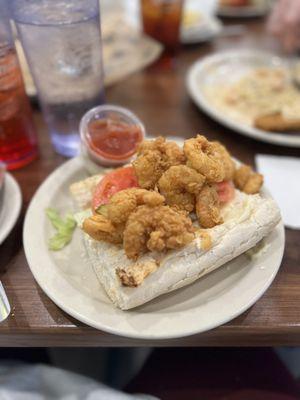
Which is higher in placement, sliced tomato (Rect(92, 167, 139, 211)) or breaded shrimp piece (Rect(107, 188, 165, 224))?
breaded shrimp piece (Rect(107, 188, 165, 224))

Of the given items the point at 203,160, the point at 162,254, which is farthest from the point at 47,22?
the point at 162,254

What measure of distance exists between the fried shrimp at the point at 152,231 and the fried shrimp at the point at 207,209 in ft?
0.30

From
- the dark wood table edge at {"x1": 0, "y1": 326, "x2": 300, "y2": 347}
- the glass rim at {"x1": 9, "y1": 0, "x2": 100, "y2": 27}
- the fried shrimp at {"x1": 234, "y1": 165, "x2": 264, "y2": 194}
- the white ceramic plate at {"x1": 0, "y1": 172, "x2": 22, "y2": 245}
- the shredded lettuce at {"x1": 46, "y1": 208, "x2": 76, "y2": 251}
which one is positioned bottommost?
the dark wood table edge at {"x1": 0, "y1": 326, "x2": 300, "y2": 347}

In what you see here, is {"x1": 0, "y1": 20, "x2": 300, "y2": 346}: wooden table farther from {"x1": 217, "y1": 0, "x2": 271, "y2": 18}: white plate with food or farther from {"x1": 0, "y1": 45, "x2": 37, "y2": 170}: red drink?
{"x1": 217, "y1": 0, "x2": 271, "y2": 18}: white plate with food

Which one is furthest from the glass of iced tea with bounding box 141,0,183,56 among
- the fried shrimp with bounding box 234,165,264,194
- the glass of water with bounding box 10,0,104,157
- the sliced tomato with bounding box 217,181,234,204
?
the sliced tomato with bounding box 217,181,234,204

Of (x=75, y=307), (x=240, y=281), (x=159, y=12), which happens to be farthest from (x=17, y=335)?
(x=159, y=12)

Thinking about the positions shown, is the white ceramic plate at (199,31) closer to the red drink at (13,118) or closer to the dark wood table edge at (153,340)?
the red drink at (13,118)

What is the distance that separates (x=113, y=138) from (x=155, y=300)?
0.58 metres

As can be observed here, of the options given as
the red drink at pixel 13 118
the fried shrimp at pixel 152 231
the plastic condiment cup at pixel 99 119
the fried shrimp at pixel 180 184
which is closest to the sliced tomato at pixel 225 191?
the fried shrimp at pixel 180 184

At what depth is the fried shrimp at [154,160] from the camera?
102cm

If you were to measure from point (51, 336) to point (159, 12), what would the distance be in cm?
173

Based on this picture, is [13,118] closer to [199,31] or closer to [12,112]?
[12,112]

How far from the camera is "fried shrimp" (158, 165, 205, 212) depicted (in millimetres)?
997

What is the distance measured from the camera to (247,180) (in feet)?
3.99
